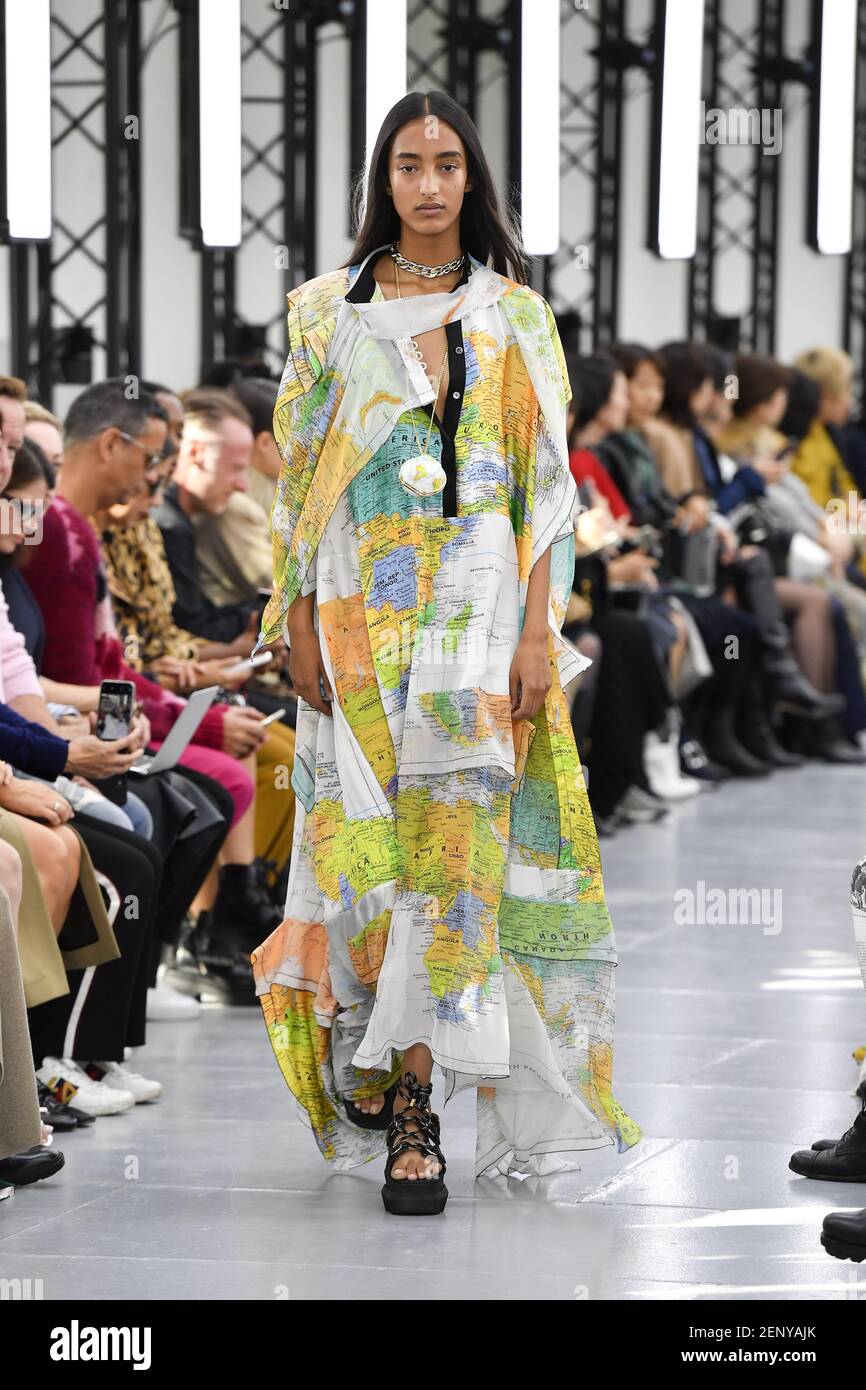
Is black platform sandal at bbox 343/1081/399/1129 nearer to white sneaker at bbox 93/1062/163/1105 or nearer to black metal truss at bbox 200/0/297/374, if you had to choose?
white sneaker at bbox 93/1062/163/1105

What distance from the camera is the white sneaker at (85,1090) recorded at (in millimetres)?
3656

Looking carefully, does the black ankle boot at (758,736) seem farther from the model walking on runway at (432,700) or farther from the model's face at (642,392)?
the model walking on runway at (432,700)

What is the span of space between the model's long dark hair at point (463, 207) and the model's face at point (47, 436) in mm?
1136

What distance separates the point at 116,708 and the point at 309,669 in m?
0.76

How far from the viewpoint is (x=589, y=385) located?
295 inches

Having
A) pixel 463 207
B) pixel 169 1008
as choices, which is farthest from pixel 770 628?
pixel 463 207


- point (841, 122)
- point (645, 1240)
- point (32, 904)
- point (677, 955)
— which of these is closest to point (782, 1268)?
point (645, 1240)

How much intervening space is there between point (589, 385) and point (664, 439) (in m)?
0.99

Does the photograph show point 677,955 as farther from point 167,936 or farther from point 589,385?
point 589,385

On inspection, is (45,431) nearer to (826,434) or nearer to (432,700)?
(432,700)

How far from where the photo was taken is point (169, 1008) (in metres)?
4.58

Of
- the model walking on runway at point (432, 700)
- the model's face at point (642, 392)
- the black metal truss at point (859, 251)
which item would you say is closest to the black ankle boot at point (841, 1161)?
the model walking on runway at point (432, 700)

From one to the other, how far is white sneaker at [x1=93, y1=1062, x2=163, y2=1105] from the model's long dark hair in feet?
4.72

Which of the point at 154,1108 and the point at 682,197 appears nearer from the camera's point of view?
the point at 154,1108
